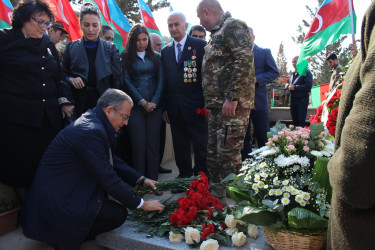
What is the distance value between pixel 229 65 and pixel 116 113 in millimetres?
1352

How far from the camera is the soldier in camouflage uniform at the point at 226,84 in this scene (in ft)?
10.5

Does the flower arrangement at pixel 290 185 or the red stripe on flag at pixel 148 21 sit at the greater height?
the red stripe on flag at pixel 148 21

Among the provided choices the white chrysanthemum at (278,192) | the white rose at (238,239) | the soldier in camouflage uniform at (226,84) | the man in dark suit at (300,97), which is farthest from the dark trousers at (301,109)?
the white chrysanthemum at (278,192)

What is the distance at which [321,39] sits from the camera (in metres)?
6.27

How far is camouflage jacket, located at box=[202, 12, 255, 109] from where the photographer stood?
126 inches

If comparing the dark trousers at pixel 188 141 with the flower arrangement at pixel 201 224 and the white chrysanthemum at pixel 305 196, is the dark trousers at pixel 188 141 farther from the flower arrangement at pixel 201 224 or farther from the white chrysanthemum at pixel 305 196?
the white chrysanthemum at pixel 305 196

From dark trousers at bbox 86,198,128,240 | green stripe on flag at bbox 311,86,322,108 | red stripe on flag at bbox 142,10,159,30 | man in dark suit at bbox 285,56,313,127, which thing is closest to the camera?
dark trousers at bbox 86,198,128,240

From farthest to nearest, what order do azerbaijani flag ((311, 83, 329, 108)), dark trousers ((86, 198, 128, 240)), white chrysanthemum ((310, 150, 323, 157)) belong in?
azerbaijani flag ((311, 83, 329, 108)) → dark trousers ((86, 198, 128, 240)) → white chrysanthemum ((310, 150, 323, 157))

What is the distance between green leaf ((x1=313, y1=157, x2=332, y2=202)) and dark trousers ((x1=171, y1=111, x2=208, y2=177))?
199 cm

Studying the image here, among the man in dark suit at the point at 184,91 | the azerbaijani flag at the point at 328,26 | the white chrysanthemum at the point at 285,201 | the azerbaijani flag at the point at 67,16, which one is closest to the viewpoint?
the white chrysanthemum at the point at 285,201

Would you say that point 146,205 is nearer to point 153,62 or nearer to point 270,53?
point 153,62

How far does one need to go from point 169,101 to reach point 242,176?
1.79 m

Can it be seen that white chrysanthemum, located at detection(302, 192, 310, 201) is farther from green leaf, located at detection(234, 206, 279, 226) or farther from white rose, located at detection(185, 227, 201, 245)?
white rose, located at detection(185, 227, 201, 245)

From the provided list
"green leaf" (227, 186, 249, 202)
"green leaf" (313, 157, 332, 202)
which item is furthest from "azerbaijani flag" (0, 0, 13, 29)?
"green leaf" (313, 157, 332, 202)
